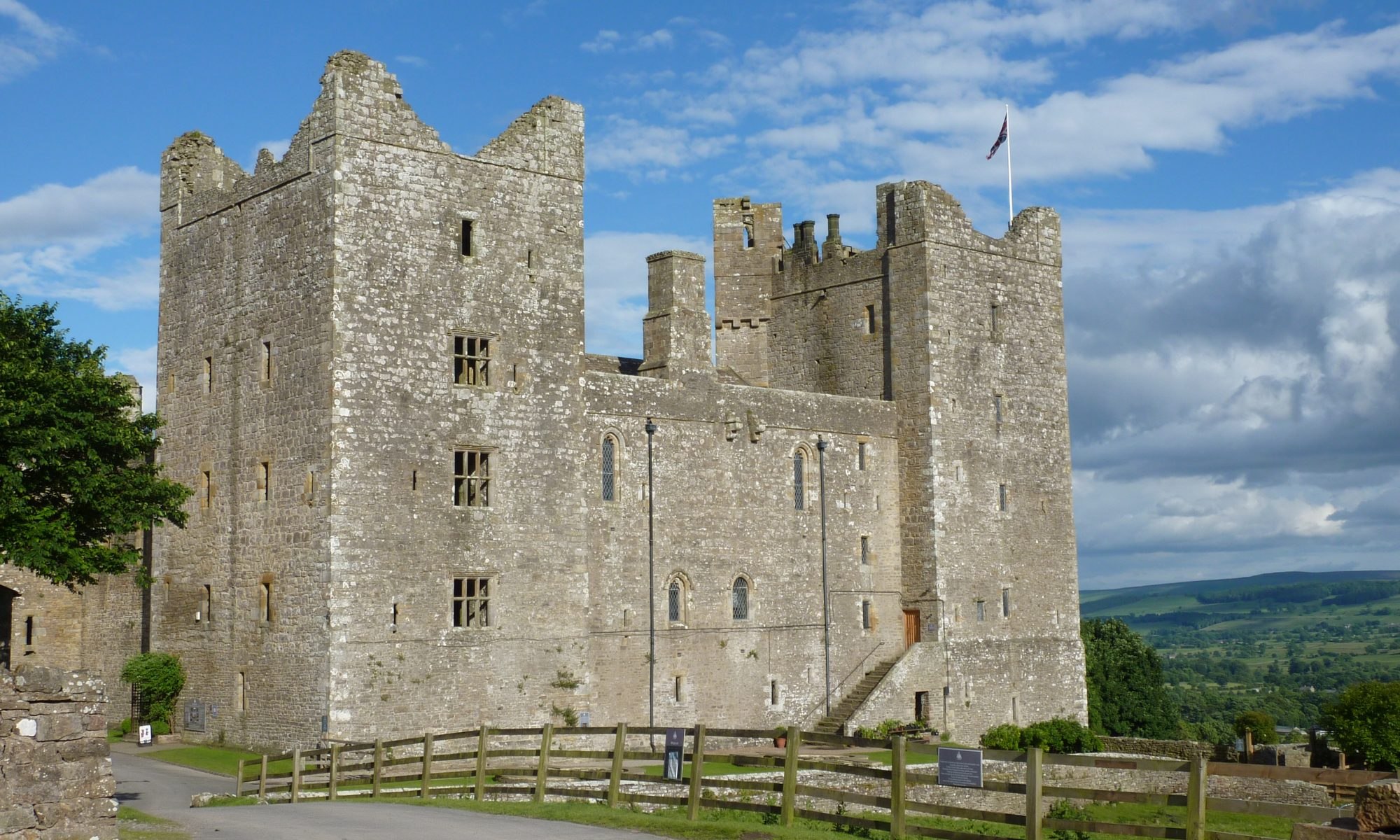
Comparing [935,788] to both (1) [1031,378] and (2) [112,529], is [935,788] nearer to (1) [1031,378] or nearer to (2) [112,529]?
(1) [1031,378]

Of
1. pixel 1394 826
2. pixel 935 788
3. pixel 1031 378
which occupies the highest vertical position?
pixel 1031 378

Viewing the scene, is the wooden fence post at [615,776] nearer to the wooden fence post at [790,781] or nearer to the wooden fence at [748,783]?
the wooden fence at [748,783]

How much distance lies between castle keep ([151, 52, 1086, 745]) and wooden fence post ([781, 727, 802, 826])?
53.0 feet

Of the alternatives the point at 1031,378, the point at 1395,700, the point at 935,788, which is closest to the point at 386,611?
the point at 935,788

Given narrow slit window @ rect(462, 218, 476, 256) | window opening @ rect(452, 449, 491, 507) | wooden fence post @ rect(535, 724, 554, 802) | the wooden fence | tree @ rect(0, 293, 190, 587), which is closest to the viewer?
the wooden fence

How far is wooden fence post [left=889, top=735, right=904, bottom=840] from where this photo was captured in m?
17.8

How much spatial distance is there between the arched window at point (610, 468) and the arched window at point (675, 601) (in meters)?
3.02

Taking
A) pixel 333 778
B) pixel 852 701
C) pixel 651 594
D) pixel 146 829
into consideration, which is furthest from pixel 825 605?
pixel 146 829

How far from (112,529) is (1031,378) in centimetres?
2766

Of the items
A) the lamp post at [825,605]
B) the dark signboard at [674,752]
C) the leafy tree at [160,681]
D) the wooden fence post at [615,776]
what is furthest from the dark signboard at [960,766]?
the leafy tree at [160,681]

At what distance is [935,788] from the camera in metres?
37.7

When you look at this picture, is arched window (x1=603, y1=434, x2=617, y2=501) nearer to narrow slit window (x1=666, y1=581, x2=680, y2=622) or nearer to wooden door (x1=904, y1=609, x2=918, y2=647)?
narrow slit window (x1=666, y1=581, x2=680, y2=622)

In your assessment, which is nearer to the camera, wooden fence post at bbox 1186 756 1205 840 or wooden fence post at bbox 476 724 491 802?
wooden fence post at bbox 1186 756 1205 840

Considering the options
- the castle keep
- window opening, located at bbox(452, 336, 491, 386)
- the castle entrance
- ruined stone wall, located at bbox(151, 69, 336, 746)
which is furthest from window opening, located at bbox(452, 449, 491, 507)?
the castle entrance
